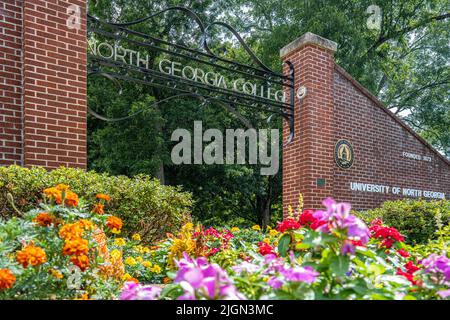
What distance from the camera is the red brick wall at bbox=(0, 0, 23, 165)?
16.8 ft

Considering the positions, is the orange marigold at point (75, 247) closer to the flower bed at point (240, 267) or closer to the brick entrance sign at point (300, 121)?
the flower bed at point (240, 267)

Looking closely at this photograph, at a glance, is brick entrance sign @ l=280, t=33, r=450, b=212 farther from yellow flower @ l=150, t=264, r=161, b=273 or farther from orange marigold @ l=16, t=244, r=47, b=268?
orange marigold @ l=16, t=244, r=47, b=268

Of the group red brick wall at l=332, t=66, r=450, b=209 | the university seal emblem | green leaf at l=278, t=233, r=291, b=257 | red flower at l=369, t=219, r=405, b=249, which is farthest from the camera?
red brick wall at l=332, t=66, r=450, b=209

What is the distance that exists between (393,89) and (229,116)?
31.6 feet

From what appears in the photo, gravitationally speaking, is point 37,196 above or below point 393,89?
below

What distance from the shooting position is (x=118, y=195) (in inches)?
200

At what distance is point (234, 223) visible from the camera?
21.3m

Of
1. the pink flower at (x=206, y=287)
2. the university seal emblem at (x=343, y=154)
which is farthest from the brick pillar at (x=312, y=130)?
the pink flower at (x=206, y=287)

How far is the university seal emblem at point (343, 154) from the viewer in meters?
8.80

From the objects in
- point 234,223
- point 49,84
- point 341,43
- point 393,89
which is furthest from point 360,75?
point 49,84

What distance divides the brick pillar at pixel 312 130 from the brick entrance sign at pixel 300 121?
0.02 metres

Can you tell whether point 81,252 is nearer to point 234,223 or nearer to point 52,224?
point 52,224

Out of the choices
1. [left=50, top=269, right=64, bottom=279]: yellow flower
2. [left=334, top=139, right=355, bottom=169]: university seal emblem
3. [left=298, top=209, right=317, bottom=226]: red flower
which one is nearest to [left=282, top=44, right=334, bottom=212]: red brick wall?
[left=334, top=139, right=355, bottom=169]: university seal emblem

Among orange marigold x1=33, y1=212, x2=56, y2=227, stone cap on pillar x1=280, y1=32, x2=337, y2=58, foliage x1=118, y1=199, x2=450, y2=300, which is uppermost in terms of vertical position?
stone cap on pillar x1=280, y1=32, x2=337, y2=58
